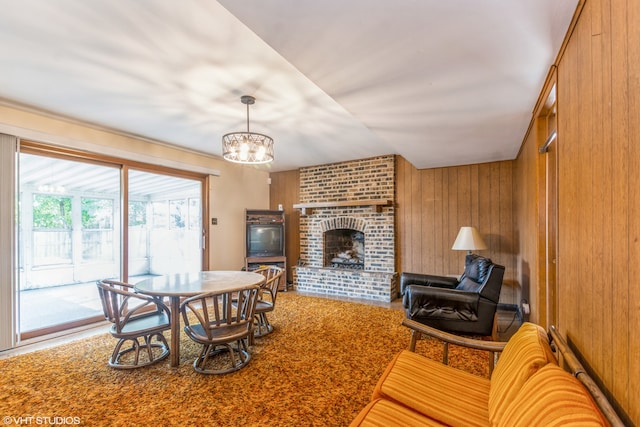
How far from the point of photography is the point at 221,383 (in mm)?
2393

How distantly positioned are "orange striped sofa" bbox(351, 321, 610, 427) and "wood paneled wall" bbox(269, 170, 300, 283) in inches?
184

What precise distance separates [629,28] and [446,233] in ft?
14.0

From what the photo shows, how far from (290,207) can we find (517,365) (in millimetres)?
5414

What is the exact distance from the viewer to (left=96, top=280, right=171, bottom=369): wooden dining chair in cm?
256

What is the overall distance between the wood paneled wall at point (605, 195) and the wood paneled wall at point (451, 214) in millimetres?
3264

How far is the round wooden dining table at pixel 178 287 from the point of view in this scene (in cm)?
260

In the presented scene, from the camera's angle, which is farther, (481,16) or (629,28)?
(481,16)

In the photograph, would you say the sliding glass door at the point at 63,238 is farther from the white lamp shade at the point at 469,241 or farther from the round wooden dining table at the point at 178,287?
the white lamp shade at the point at 469,241

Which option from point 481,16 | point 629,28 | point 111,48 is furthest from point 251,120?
point 629,28

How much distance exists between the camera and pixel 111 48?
7.02 feet

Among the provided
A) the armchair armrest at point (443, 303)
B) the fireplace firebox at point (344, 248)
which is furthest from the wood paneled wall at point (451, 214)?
the armchair armrest at point (443, 303)

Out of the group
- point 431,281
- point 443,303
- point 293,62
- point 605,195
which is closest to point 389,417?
point 605,195

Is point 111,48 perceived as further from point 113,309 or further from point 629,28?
point 629,28

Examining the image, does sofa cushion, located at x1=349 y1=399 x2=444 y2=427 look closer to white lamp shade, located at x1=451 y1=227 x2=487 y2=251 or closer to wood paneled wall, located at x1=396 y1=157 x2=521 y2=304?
white lamp shade, located at x1=451 y1=227 x2=487 y2=251
